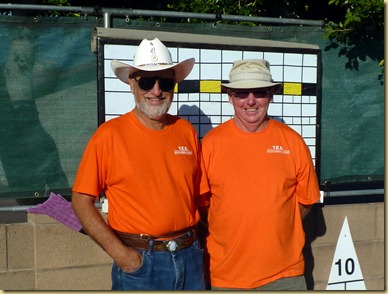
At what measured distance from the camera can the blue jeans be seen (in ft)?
13.3

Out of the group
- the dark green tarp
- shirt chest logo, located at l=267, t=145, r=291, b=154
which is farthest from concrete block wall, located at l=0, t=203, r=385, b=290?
shirt chest logo, located at l=267, t=145, r=291, b=154

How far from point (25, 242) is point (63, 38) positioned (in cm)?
146

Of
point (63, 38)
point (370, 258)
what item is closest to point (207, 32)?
point (63, 38)

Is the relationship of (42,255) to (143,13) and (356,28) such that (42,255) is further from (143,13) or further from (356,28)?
(356,28)

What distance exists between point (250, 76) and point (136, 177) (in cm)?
101

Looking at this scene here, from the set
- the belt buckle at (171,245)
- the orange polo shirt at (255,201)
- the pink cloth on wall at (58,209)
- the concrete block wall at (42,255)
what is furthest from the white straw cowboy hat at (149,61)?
the concrete block wall at (42,255)

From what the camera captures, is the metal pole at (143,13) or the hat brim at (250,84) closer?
the hat brim at (250,84)

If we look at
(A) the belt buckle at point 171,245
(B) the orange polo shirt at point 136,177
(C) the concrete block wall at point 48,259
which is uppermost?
(B) the orange polo shirt at point 136,177

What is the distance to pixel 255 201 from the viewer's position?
14.0ft

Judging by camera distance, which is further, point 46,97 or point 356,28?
point 356,28

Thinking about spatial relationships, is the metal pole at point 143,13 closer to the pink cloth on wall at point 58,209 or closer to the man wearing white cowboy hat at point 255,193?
the man wearing white cowboy hat at point 255,193

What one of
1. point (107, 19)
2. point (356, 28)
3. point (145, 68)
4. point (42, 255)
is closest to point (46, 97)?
point (107, 19)

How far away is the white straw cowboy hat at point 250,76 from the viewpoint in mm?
4418

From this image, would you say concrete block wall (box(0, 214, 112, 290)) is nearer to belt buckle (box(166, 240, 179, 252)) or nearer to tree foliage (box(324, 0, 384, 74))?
belt buckle (box(166, 240, 179, 252))
